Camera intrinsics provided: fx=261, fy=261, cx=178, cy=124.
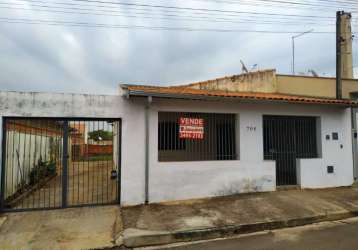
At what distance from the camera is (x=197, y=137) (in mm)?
7336

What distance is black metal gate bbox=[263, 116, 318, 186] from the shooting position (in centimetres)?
838

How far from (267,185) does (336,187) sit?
8.69 ft

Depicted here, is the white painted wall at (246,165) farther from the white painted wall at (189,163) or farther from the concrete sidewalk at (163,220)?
the concrete sidewalk at (163,220)

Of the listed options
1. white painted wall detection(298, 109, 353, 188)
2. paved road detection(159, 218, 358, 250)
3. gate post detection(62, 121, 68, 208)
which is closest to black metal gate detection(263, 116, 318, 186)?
white painted wall detection(298, 109, 353, 188)

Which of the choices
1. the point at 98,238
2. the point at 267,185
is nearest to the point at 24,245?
the point at 98,238

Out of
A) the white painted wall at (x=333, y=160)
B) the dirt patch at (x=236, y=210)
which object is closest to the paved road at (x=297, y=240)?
the dirt patch at (x=236, y=210)

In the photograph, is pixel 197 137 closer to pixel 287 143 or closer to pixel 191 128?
pixel 191 128

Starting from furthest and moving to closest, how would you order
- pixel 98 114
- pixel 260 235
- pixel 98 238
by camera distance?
pixel 98 114, pixel 260 235, pixel 98 238

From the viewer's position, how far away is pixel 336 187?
861 cm

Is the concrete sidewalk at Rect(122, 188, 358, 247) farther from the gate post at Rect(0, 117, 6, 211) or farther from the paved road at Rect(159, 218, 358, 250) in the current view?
the gate post at Rect(0, 117, 6, 211)

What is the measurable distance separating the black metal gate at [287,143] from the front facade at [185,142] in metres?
0.03

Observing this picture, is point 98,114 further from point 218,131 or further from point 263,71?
point 263,71

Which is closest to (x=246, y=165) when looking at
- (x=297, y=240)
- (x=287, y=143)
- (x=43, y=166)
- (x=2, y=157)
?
(x=287, y=143)

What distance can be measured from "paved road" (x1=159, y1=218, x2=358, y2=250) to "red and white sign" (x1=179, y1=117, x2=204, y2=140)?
304 cm
